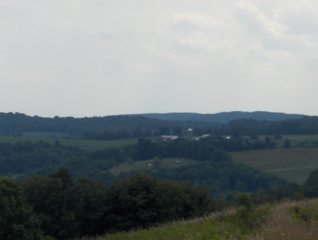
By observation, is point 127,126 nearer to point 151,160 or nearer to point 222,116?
point 222,116

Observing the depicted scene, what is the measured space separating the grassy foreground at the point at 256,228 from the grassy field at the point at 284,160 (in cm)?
5896

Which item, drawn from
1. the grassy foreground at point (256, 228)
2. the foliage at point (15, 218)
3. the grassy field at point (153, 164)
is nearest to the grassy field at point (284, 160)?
the grassy field at point (153, 164)

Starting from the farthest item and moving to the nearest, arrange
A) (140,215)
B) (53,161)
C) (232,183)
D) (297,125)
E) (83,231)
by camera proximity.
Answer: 1. (297,125)
2. (53,161)
3. (232,183)
4. (83,231)
5. (140,215)

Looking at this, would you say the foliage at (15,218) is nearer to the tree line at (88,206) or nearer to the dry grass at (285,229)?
the tree line at (88,206)

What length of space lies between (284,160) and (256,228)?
76112mm

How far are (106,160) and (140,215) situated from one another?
61.4m

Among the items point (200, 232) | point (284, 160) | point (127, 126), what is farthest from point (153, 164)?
point (200, 232)

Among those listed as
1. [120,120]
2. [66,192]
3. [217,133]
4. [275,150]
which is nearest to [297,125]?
[217,133]

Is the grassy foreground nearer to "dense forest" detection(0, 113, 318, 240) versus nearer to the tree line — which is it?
"dense forest" detection(0, 113, 318, 240)

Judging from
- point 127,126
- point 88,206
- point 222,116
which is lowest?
point 88,206

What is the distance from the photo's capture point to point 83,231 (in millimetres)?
32812

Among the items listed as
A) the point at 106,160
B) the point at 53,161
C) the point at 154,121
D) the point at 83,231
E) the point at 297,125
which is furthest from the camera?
the point at 154,121

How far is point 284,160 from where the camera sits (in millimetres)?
89062

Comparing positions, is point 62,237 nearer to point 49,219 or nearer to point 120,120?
point 49,219
